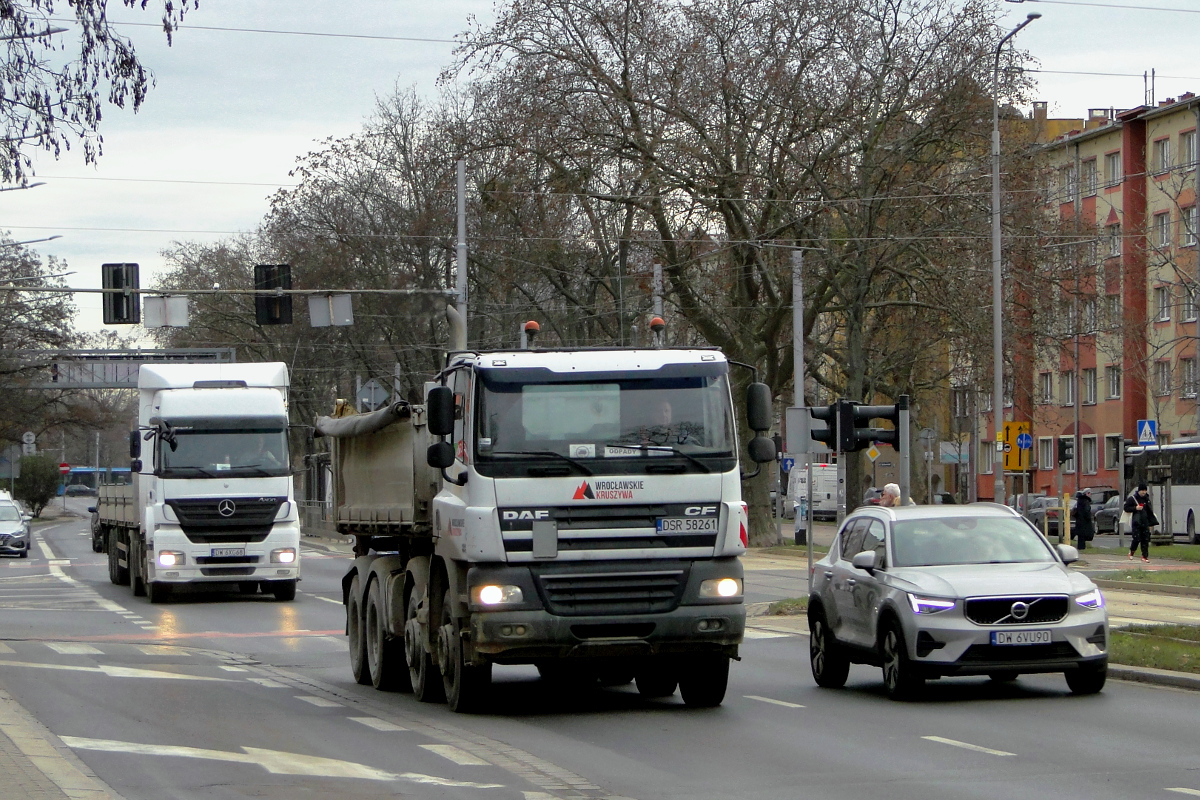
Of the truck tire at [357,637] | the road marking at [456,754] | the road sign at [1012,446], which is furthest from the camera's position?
the road sign at [1012,446]

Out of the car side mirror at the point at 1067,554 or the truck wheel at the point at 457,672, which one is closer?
the truck wheel at the point at 457,672

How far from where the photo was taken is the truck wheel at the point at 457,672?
12945 mm

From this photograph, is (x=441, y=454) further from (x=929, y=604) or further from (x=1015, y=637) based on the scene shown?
(x=1015, y=637)

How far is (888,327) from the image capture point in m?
43.4

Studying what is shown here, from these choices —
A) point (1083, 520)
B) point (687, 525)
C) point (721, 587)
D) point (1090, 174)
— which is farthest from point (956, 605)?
point (1090, 174)

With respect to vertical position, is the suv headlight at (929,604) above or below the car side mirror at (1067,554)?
below

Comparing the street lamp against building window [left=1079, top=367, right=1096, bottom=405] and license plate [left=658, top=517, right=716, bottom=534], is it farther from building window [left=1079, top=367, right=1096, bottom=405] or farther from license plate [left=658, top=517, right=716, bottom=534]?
building window [left=1079, top=367, right=1096, bottom=405]

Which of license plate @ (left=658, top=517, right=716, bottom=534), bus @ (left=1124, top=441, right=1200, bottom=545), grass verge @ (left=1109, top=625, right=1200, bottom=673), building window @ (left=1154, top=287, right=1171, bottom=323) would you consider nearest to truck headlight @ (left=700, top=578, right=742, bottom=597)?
license plate @ (left=658, top=517, right=716, bottom=534)

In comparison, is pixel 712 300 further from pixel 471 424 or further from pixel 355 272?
pixel 471 424

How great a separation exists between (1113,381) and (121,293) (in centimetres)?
5437

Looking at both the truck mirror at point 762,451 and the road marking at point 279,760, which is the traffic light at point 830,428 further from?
the road marking at point 279,760

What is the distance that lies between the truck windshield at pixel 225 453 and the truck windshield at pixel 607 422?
48.7ft

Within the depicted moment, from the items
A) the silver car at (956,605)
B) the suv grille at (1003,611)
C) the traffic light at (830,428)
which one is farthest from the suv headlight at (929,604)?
the traffic light at (830,428)

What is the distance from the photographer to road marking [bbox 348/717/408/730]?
40.9 feet
